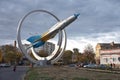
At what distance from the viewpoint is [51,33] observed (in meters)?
60.0

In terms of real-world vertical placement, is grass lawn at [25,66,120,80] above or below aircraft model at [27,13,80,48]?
below

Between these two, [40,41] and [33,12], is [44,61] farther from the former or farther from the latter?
[33,12]

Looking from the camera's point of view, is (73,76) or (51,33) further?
(51,33)

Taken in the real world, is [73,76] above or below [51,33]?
below

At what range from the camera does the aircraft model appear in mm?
52737

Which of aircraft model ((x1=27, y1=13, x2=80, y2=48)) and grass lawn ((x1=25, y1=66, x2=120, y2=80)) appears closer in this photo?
grass lawn ((x1=25, y1=66, x2=120, y2=80))

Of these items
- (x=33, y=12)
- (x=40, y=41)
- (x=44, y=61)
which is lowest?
(x=44, y=61)

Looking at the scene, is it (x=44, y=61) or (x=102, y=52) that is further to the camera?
(x=102, y=52)

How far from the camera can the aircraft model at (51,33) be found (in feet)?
173

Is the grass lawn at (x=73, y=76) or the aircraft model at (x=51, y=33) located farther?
the aircraft model at (x=51, y=33)

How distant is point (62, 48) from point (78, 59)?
80.7m

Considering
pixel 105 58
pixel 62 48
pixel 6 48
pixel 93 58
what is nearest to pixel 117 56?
pixel 105 58

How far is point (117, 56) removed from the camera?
89812 mm

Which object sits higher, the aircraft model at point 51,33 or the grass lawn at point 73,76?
the aircraft model at point 51,33
